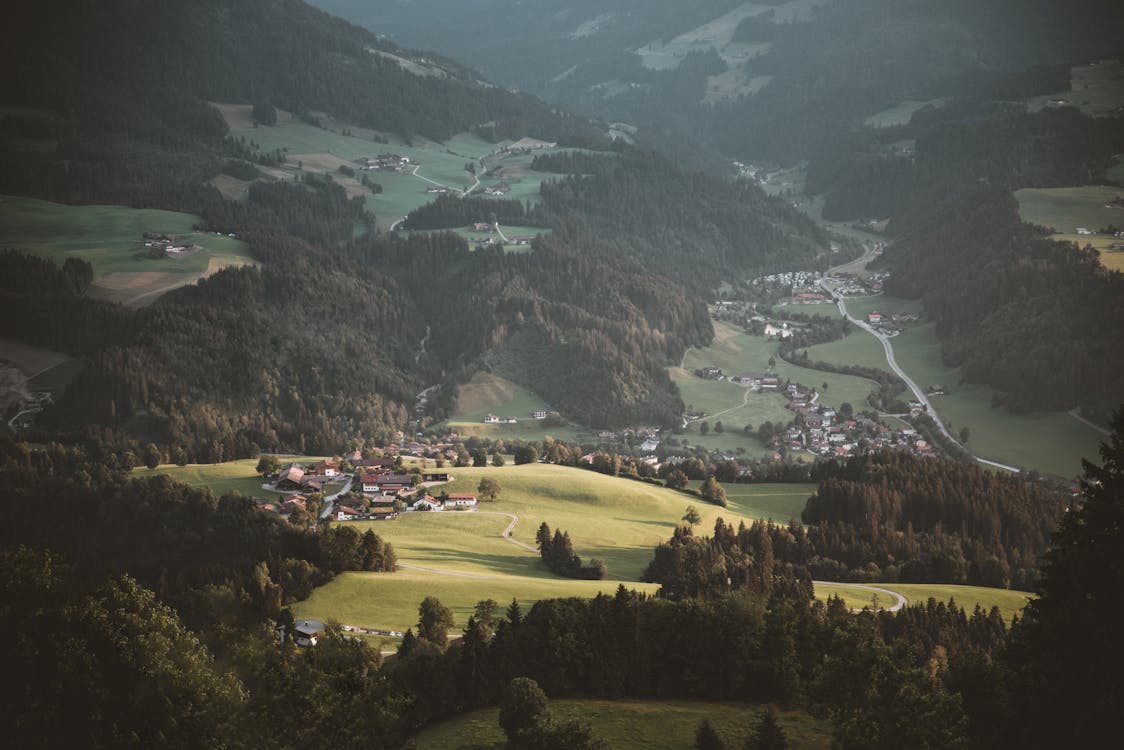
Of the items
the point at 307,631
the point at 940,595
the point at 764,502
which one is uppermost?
the point at 764,502

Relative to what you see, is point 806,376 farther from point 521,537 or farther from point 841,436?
point 521,537

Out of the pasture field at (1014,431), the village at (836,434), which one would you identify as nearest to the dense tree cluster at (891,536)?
the pasture field at (1014,431)

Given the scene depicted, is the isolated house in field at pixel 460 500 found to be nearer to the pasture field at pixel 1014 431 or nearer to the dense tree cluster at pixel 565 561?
the dense tree cluster at pixel 565 561

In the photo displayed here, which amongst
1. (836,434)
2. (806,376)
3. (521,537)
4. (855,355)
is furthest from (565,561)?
(855,355)

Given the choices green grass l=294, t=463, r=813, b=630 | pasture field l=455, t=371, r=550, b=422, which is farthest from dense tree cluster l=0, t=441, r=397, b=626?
pasture field l=455, t=371, r=550, b=422

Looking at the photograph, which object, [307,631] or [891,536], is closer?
[307,631]

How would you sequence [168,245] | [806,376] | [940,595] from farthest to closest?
[168,245]
[806,376]
[940,595]

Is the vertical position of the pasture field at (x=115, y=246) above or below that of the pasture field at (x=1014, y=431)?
above
